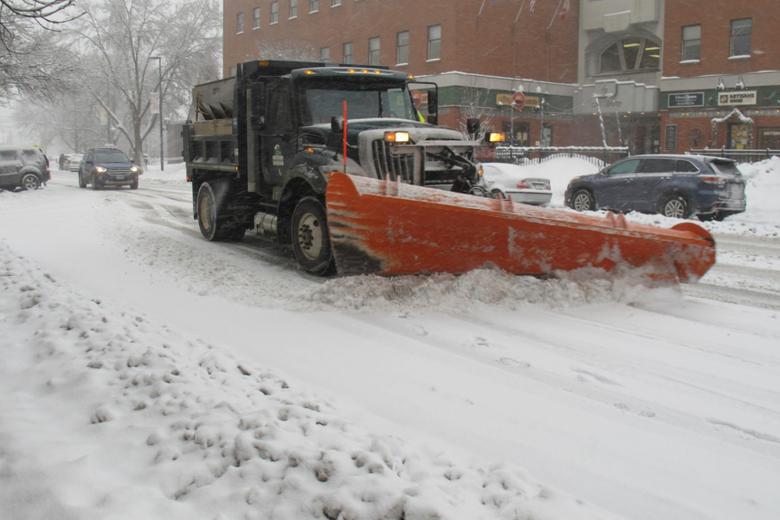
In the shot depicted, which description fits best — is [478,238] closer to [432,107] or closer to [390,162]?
[390,162]

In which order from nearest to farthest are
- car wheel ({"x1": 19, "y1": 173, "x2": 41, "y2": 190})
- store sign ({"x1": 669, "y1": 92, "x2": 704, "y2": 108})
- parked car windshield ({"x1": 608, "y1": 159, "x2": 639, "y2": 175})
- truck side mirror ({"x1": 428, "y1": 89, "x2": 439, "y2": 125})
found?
truck side mirror ({"x1": 428, "y1": 89, "x2": 439, "y2": 125}) < parked car windshield ({"x1": 608, "y1": 159, "x2": 639, "y2": 175}) < car wheel ({"x1": 19, "y1": 173, "x2": 41, "y2": 190}) < store sign ({"x1": 669, "y1": 92, "x2": 704, "y2": 108})

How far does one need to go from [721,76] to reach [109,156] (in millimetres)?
28177

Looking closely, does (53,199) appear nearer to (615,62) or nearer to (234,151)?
(234,151)

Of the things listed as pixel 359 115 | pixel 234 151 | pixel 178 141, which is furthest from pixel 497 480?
pixel 178 141

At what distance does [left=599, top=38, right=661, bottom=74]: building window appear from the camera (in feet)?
133

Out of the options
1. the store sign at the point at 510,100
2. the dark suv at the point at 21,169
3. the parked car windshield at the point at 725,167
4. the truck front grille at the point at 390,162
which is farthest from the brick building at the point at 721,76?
the truck front grille at the point at 390,162

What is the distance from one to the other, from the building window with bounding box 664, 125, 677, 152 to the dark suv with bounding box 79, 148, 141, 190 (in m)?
25.4

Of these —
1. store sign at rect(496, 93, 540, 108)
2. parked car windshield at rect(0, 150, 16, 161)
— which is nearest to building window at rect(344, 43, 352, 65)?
store sign at rect(496, 93, 540, 108)

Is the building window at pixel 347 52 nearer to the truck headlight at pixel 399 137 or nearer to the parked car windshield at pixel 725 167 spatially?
the parked car windshield at pixel 725 167

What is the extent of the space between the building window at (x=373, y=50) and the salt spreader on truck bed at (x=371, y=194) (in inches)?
1224

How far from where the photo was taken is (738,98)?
3472 cm

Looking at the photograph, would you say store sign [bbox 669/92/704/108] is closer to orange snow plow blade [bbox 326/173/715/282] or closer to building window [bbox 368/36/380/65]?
building window [bbox 368/36/380/65]

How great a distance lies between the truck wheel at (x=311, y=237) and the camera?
8.37 meters

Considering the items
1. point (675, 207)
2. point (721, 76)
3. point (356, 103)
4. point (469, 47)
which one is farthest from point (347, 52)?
point (356, 103)
